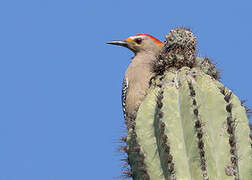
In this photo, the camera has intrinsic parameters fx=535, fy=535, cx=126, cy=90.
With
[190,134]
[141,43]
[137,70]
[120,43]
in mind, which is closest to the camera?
[190,134]

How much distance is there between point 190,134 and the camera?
161 inches

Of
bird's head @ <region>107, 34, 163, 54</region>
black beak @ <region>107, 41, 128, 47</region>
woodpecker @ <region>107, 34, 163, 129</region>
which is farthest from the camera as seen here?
black beak @ <region>107, 41, 128, 47</region>

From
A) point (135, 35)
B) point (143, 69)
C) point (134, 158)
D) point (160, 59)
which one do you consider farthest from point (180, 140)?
point (135, 35)

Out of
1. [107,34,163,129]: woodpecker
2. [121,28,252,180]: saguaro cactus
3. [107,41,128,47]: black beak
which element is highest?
[107,41,128,47]: black beak

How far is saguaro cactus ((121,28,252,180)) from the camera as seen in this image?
403cm

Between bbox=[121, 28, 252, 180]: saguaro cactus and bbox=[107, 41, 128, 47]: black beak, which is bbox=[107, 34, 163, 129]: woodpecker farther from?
bbox=[121, 28, 252, 180]: saguaro cactus

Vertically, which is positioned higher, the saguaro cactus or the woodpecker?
the woodpecker

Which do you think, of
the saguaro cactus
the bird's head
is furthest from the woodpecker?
the saguaro cactus

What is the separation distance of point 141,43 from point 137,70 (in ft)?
3.32

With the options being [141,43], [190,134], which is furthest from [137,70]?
[190,134]

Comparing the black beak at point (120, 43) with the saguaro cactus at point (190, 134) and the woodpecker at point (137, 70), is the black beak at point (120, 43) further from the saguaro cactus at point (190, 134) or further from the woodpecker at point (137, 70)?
the saguaro cactus at point (190, 134)

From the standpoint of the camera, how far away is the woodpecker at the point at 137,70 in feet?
22.6

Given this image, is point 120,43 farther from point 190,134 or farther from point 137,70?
point 190,134

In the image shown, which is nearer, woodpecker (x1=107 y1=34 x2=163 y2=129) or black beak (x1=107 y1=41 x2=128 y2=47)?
woodpecker (x1=107 y1=34 x2=163 y2=129)
